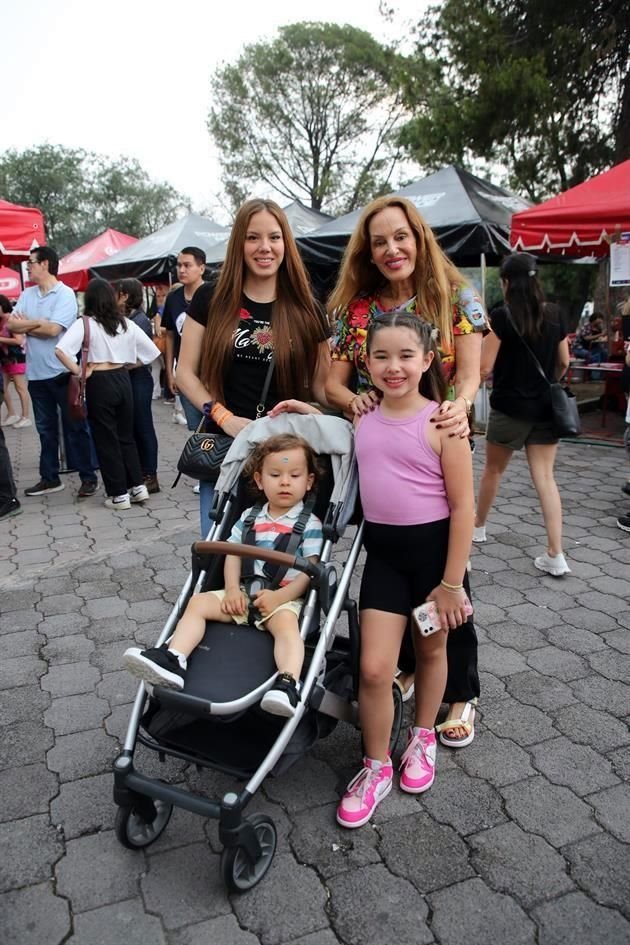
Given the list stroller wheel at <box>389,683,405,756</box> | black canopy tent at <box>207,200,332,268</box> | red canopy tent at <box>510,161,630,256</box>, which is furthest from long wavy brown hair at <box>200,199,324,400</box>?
black canopy tent at <box>207,200,332,268</box>

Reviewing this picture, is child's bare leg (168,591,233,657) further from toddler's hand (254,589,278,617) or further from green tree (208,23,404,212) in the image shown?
green tree (208,23,404,212)

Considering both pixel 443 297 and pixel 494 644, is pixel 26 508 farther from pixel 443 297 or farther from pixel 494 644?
pixel 443 297

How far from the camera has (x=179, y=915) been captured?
192 cm

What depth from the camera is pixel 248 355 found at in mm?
2752

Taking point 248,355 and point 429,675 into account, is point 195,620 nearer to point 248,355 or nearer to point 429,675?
point 429,675

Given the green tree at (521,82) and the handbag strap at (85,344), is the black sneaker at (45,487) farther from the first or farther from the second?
the green tree at (521,82)

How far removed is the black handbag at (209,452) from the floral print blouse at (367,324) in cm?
32

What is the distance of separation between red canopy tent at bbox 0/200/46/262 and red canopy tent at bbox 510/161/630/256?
482 cm

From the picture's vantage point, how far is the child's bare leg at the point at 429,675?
2.37 metres

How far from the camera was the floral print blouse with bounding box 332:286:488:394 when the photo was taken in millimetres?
2496

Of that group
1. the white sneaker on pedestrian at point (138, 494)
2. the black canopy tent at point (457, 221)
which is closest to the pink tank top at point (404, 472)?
the white sneaker on pedestrian at point (138, 494)

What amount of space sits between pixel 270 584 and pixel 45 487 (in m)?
4.64

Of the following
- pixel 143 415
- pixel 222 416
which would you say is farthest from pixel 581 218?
pixel 222 416

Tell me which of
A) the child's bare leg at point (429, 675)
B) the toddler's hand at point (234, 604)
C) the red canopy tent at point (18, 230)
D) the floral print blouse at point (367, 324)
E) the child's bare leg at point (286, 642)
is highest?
the red canopy tent at point (18, 230)
